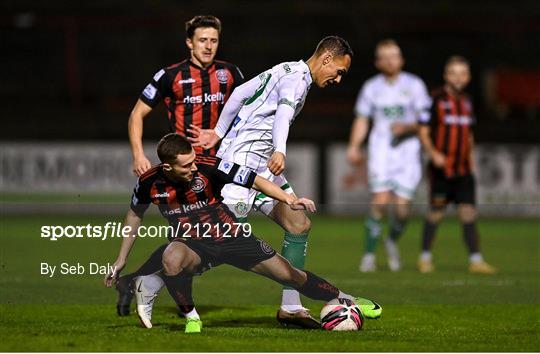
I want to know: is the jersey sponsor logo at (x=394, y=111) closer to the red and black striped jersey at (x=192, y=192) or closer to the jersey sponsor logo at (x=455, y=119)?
the jersey sponsor logo at (x=455, y=119)

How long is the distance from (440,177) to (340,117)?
7.01 meters

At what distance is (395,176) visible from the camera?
12.2m

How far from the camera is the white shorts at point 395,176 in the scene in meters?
12.2

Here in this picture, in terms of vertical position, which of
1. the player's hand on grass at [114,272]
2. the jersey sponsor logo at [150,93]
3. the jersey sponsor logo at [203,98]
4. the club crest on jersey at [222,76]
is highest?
the club crest on jersey at [222,76]

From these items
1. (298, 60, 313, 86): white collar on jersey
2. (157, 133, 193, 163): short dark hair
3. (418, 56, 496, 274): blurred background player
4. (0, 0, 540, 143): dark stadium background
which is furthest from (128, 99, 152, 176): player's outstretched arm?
(0, 0, 540, 143): dark stadium background

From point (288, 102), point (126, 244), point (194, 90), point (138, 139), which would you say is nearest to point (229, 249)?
point (126, 244)

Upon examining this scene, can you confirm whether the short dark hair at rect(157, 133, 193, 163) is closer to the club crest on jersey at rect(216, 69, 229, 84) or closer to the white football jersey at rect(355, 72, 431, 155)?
the club crest on jersey at rect(216, 69, 229, 84)

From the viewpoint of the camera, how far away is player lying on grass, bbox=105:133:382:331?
7.15 metres

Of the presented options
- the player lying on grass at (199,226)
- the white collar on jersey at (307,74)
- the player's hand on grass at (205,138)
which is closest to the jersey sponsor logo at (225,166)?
the player lying on grass at (199,226)

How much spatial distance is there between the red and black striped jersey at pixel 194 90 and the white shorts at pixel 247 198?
2.60ft

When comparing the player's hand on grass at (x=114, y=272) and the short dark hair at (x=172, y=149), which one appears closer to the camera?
the short dark hair at (x=172, y=149)

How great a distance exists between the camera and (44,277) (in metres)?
8.12

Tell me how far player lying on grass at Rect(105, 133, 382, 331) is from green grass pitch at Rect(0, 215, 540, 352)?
0.68 ft

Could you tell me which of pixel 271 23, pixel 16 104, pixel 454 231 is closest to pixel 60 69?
pixel 16 104
